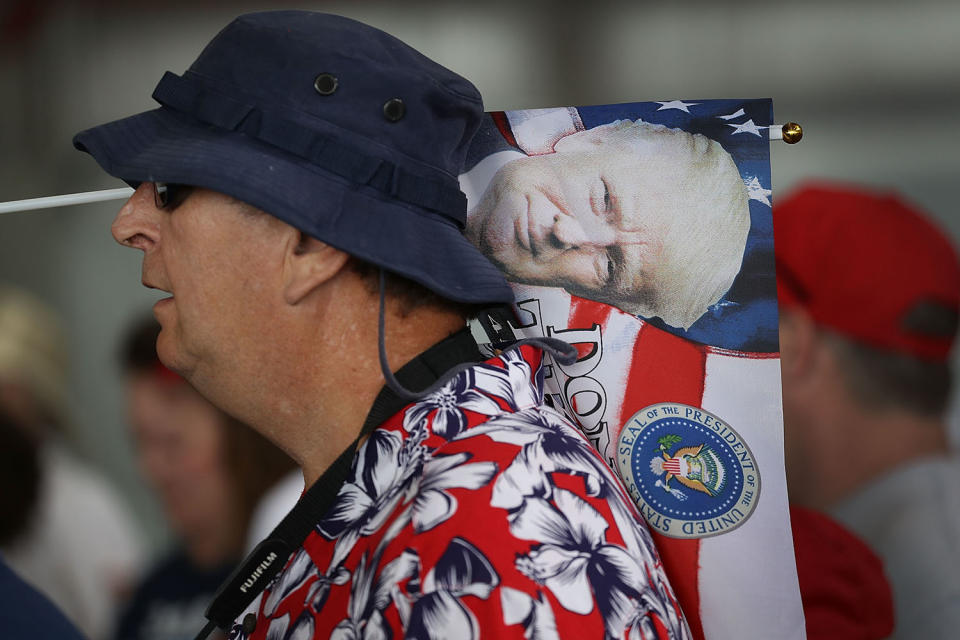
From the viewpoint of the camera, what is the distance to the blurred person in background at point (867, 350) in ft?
6.77

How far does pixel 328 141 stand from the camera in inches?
44.4

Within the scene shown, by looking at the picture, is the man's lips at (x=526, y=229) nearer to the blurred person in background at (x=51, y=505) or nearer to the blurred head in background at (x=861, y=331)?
the blurred head in background at (x=861, y=331)

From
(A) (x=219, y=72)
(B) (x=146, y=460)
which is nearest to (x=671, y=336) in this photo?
(A) (x=219, y=72)

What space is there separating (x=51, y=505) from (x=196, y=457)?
1034mm

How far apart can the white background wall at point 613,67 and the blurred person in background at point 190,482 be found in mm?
2184

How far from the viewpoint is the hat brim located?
1106mm

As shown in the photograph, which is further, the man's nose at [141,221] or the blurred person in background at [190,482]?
the blurred person in background at [190,482]

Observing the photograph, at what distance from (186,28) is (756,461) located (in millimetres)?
4635

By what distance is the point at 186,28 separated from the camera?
17.1 ft

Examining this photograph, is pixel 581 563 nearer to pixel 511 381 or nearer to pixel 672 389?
pixel 511 381

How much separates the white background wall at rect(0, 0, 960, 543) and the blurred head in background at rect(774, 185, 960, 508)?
2.98 m

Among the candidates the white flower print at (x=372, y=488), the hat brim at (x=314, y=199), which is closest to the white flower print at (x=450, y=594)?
the white flower print at (x=372, y=488)

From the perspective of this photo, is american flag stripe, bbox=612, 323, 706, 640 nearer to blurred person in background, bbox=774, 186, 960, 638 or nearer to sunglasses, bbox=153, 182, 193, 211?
sunglasses, bbox=153, 182, 193, 211

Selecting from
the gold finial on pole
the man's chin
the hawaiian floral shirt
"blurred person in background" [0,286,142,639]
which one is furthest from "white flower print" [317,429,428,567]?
"blurred person in background" [0,286,142,639]
